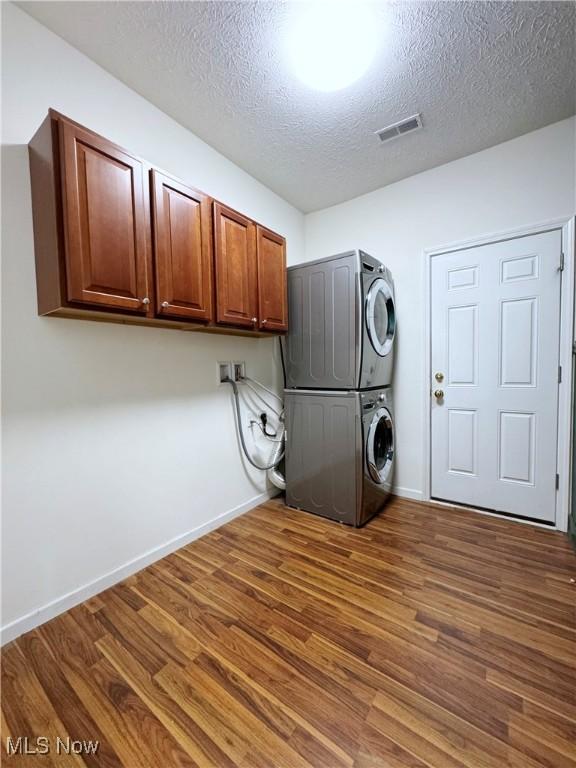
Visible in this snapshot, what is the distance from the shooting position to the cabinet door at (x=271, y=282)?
207 cm

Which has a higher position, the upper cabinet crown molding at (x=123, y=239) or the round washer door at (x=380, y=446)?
the upper cabinet crown molding at (x=123, y=239)

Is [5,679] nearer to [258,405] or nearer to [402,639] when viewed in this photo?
[402,639]

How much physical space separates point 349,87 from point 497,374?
2.02 m

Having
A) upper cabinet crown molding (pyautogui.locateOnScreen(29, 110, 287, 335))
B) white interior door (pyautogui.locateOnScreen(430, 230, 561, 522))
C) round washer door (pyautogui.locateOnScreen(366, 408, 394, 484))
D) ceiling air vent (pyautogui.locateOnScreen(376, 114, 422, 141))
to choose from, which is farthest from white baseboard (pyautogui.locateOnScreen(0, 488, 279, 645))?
ceiling air vent (pyautogui.locateOnScreen(376, 114, 422, 141))

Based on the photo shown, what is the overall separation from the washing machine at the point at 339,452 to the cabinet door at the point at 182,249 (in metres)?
1.06

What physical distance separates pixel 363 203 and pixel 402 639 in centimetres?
304

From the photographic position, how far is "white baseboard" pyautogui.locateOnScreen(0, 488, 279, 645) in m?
1.33

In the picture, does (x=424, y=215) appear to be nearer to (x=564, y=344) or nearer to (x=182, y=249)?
(x=564, y=344)

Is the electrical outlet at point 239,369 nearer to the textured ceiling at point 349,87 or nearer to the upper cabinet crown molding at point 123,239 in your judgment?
the upper cabinet crown molding at point 123,239

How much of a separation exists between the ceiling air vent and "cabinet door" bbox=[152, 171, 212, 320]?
1.26 meters

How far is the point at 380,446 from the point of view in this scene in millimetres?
2467

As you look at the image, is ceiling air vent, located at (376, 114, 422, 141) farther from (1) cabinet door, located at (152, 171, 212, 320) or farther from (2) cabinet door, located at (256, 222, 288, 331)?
(1) cabinet door, located at (152, 171, 212, 320)

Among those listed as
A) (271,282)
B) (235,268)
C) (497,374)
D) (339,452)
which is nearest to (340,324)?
(271,282)

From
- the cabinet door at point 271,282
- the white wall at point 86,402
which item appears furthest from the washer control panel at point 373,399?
the white wall at point 86,402
